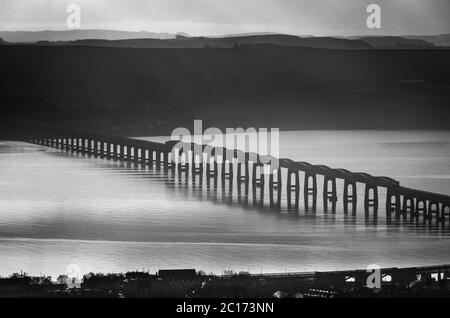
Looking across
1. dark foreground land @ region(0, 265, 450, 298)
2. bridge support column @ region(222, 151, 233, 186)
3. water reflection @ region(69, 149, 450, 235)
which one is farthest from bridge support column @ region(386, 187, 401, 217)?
dark foreground land @ region(0, 265, 450, 298)

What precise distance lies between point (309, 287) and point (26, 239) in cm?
1343

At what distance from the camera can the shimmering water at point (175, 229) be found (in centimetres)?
3047

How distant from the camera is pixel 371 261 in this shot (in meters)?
30.2

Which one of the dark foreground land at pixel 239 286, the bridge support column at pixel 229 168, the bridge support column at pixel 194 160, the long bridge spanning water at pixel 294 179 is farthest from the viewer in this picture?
the bridge support column at pixel 194 160

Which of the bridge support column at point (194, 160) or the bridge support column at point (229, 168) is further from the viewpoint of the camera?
the bridge support column at point (194, 160)

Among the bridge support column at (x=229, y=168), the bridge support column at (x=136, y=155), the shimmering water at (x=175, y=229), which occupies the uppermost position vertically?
the bridge support column at (x=136, y=155)

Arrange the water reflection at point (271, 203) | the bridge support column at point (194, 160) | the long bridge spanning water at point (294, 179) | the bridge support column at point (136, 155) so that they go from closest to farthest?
1. the water reflection at point (271, 203)
2. the long bridge spanning water at point (294, 179)
3. the bridge support column at point (194, 160)
4. the bridge support column at point (136, 155)

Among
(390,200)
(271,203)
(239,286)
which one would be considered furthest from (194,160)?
(239,286)

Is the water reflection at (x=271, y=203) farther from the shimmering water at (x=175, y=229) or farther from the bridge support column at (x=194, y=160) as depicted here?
the bridge support column at (x=194, y=160)

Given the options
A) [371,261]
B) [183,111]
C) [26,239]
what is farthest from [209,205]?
[183,111]

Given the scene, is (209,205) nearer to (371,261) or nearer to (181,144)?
(371,261)

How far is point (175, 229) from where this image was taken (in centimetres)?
3694

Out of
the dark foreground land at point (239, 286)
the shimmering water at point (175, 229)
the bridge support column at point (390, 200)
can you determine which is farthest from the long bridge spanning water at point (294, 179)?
the dark foreground land at point (239, 286)

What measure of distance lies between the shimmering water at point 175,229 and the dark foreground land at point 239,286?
3.72 meters
